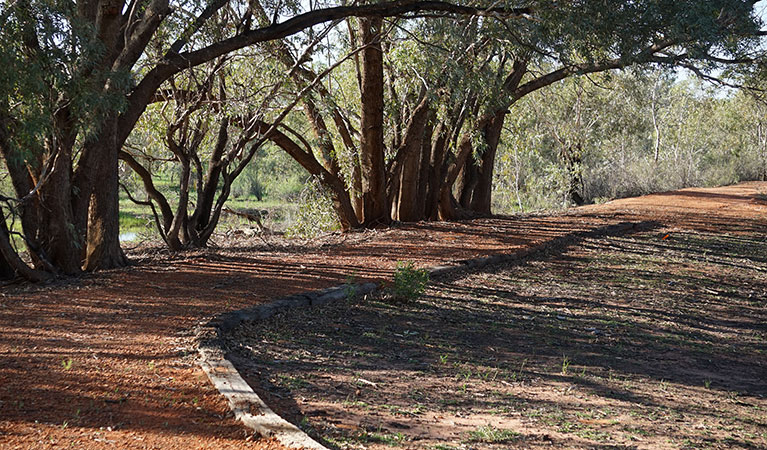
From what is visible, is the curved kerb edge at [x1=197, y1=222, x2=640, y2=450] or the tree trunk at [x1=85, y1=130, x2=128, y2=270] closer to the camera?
the curved kerb edge at [x1=197, y1=222, x2=640, y2=450]

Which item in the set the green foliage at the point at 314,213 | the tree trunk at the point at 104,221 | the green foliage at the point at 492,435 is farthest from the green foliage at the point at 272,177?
the green foliage at the point at 492,435

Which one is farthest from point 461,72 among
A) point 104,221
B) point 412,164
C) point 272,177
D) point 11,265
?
point 272,177

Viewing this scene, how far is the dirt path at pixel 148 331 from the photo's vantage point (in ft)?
12.4

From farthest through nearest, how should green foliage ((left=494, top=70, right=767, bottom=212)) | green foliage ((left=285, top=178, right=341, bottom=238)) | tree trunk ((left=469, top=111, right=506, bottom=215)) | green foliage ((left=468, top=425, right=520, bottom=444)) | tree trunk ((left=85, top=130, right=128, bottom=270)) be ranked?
1. green foliage ((left=494, top=70, right=767, bottom=212))
2. tree trunk ((left=469, top=111, right=506, bottom=215))
3. green foliage ((left=285, top=178, right=341, bottom=238))
4. tree trunk ((left=85, top=130, right=128, bottom=270))
5. green foliage ((left=468, top=425, right=520, bottom=444))

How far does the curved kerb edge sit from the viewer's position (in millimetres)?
3765

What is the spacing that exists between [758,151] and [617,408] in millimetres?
29688

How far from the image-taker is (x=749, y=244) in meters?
13.5

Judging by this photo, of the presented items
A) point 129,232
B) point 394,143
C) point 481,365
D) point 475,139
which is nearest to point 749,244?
point 475,139

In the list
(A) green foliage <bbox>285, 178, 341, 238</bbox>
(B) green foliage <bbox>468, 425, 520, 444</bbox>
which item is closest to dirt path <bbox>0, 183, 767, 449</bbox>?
(B) green foliage <bbox>468, 425, 520, 444</bbox>

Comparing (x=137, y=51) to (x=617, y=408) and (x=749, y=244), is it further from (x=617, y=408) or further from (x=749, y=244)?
(x=749, y=244)

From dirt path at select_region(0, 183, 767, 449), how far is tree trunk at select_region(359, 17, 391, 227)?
2.66ft

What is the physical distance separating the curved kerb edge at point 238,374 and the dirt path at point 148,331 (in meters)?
0.09

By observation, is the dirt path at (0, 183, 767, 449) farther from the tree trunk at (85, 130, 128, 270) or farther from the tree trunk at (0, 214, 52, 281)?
the tree trunk at (85, 130, 128, 270)

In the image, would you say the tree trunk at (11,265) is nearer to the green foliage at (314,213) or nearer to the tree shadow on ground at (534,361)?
the tree shadow on ground at (534,361)
